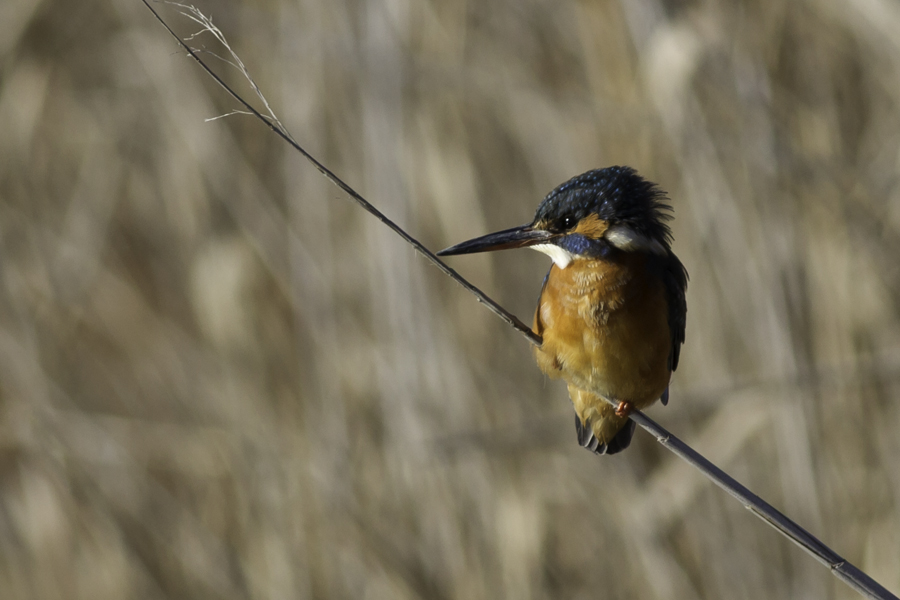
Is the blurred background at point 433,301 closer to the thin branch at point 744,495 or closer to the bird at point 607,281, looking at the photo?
the bird at point 607,281

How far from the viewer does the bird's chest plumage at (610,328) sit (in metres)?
1.39

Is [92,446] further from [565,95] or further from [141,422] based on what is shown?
[565,95]

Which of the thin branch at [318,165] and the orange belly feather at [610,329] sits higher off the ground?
the orange belly feather at [610,329]

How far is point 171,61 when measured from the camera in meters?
2.55

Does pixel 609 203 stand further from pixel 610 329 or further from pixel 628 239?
pixel 610 329

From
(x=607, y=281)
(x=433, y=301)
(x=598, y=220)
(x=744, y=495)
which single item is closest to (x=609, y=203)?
(x=598, y=220)

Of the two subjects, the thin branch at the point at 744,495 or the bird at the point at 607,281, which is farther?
the bird at the point at 607,281

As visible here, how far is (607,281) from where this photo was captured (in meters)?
1.40

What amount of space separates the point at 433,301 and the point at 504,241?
1.17 meters

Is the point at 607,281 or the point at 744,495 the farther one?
the point at 607,281

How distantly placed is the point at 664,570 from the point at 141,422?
1.88 m

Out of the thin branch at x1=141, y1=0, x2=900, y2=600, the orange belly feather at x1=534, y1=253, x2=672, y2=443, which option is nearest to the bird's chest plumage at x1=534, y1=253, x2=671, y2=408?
the orange belly feather at x1=534, y1=253, x2=672, y2=443

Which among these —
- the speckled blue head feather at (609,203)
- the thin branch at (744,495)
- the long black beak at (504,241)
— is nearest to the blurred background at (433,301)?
the speckled blue head feather at (609,203)

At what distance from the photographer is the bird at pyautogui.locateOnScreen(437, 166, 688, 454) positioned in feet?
4.57
